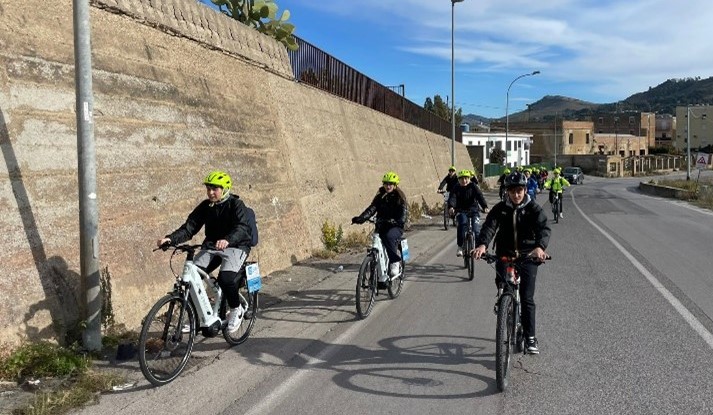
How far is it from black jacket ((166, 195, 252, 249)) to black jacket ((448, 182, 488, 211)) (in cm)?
575

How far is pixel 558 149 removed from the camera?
116m

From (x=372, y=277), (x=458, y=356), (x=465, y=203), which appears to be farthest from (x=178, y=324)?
(x=465, y=203)

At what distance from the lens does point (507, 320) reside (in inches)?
196

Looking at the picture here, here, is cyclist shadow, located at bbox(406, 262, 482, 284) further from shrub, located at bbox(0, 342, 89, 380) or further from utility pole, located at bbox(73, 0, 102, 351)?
shrub, located at bbox(0, 342, 89, 380)

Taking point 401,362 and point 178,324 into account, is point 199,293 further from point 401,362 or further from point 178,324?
point 401,362

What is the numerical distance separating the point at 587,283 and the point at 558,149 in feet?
370

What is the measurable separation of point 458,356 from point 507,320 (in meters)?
0.99

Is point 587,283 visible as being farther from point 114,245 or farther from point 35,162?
point 35,162

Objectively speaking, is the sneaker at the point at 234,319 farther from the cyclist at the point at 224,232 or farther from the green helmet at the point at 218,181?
the green helmet at the point at 218,181

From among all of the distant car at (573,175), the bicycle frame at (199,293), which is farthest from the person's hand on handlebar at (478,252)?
the distant car at (573,175)

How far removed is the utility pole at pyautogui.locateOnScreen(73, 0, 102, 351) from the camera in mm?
5539

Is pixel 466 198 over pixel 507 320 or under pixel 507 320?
over

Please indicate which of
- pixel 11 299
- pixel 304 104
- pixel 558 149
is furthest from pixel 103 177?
pixel 558 149

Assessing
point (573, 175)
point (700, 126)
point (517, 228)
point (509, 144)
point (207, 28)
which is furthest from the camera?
point (700, 126)
